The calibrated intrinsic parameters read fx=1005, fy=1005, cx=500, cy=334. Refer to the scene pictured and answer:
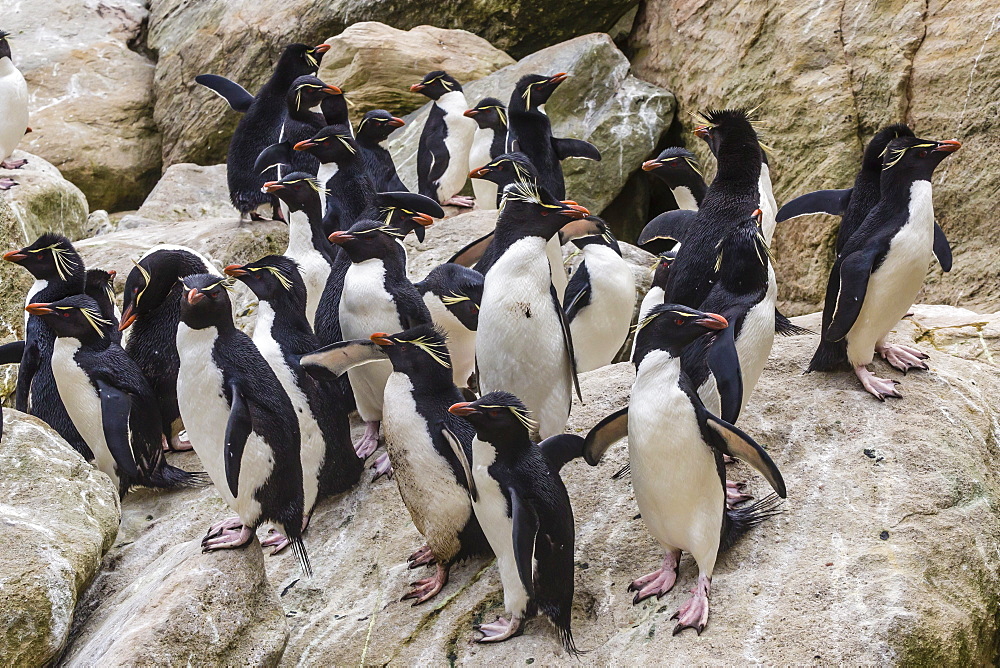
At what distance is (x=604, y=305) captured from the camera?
534 cm

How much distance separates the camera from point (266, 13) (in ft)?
37.5

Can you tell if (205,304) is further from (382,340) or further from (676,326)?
(676,326)

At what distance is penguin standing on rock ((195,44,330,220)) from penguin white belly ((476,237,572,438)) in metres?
3.50

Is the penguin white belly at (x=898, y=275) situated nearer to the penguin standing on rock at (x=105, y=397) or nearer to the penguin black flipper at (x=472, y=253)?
the penguin black flipper at (x=472, y=253)

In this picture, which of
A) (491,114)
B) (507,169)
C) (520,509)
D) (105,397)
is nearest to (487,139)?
(491,114)

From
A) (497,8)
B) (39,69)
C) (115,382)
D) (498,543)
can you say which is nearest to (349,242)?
(115,382)

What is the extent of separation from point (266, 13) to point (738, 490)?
9562 mm

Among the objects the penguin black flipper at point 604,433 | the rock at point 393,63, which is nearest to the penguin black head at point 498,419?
the penguin black flipper at point 604,433

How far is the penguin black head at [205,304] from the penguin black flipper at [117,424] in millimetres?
1262

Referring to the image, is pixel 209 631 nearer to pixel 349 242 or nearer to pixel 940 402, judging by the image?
pixel 349 242

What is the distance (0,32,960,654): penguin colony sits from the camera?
10.3 feet

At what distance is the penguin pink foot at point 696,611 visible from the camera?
295cm

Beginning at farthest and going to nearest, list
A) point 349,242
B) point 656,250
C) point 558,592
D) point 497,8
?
point 497,8
point 656,250
point 349,242
point 558,592

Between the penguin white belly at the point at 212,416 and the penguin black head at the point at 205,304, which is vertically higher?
the penguin black head at the point at 205,304
